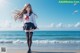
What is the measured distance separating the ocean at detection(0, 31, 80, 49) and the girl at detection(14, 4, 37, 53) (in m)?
0.06

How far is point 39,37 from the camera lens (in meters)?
2.47

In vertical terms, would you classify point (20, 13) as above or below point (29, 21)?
above

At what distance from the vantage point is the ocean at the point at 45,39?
2.47 metres

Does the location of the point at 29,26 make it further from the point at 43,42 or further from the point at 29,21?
the point at 43,42

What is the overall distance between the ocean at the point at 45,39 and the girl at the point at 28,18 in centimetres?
6

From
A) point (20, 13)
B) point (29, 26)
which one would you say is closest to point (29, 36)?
point (29, 26)

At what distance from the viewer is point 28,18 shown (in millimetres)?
2543

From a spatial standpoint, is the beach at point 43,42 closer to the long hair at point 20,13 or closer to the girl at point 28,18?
the girl at point 28,18

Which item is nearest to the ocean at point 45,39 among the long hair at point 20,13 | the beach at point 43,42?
the beach at point 43,42

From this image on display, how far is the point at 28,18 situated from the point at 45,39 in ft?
1.12

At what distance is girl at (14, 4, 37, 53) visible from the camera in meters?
2.51

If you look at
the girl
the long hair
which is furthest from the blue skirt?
the long hair

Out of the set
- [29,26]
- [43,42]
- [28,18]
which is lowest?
[43,42]

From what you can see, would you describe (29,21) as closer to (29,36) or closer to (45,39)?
(29,36)
